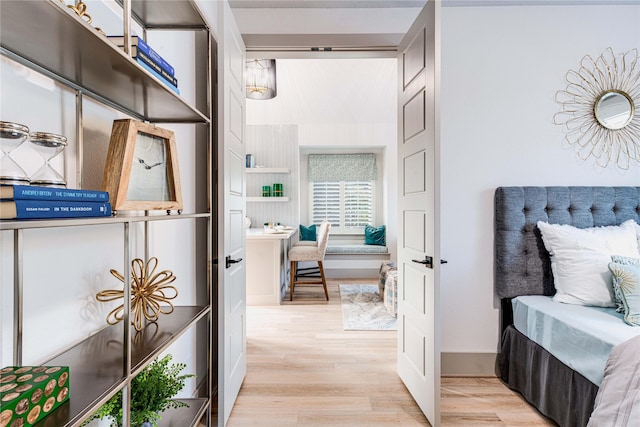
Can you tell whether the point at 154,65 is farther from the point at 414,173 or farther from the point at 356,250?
the point at 356,250

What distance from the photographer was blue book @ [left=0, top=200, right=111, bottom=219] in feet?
2.05

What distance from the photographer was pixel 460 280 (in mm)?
2412

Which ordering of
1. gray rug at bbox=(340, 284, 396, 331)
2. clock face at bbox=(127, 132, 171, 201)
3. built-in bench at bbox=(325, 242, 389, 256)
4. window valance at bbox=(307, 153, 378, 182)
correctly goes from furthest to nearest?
window valance at bbox=(307, 153, 378, 182), built-in bench at bbox=(325, 242, 389, 256), gray rug at bbox=(340, 284, 396, 331), clock face at bbox=(127, 132, 171, 201)

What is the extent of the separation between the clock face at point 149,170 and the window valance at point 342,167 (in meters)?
5.02

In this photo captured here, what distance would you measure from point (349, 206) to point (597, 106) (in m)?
4.21

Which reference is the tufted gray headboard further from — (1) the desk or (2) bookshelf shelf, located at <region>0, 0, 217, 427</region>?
(1) the desk

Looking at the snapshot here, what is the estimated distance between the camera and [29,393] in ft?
2.39

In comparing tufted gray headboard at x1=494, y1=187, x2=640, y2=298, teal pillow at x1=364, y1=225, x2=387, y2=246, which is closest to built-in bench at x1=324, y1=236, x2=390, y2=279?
teal pillow at x1=364, y1=225, x2=387, y2=246

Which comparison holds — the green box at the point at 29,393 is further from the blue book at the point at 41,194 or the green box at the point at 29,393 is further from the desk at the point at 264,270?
the desk at the point at 264,270

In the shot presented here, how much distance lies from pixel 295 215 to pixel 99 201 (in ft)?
16.0

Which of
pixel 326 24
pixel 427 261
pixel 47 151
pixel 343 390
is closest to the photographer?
pixel 47 151

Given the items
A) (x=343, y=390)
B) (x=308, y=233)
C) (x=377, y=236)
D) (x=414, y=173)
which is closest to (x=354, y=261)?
(x=377, y=236)

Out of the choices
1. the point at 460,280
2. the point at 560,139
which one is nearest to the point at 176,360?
the point at 460,280

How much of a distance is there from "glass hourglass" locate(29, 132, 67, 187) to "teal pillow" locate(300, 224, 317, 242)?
16.7ft
